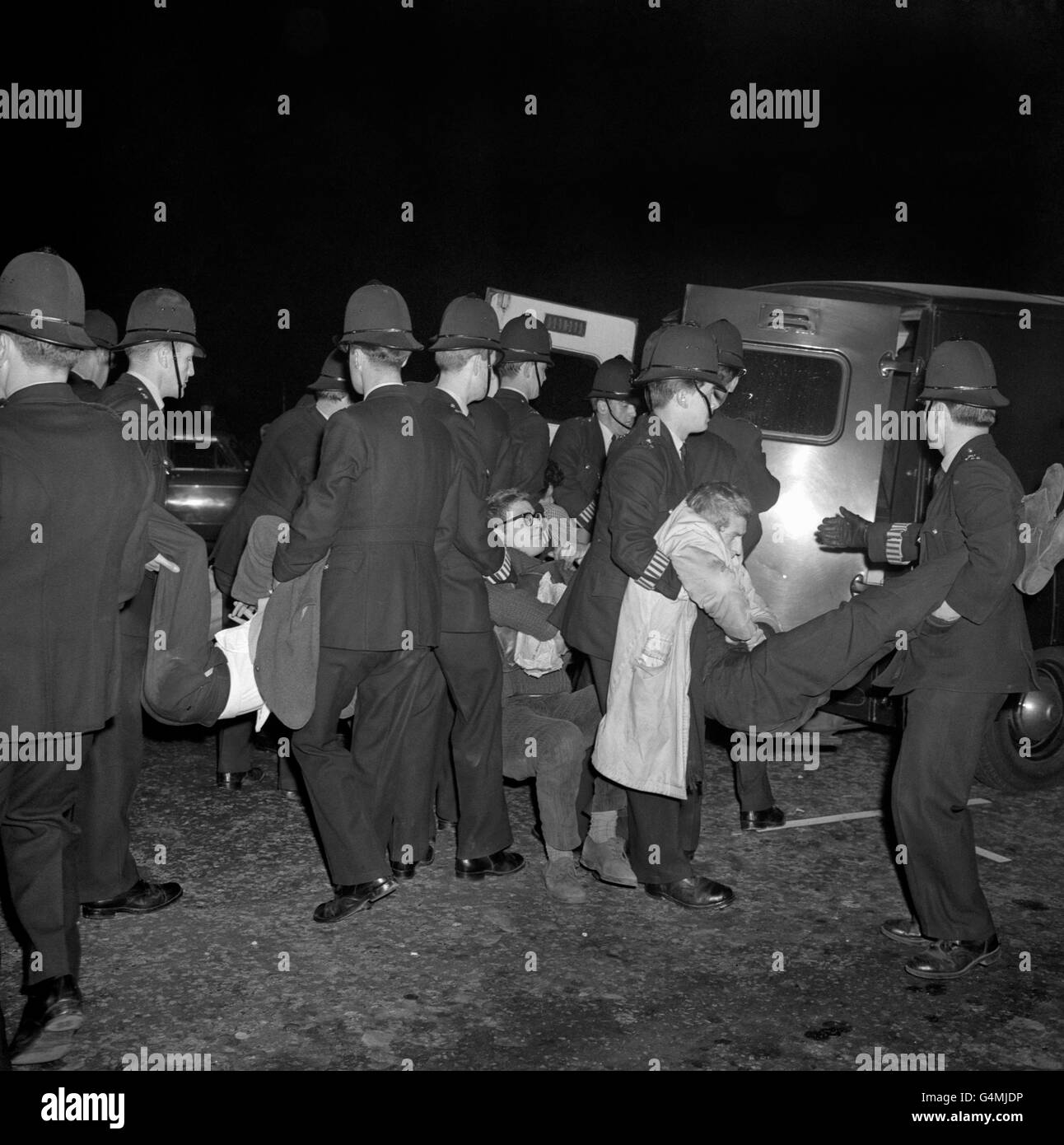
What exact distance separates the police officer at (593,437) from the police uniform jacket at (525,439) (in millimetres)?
741

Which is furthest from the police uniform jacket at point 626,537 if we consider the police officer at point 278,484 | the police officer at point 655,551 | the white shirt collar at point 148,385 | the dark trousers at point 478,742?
the white shirt collar at point 148,385

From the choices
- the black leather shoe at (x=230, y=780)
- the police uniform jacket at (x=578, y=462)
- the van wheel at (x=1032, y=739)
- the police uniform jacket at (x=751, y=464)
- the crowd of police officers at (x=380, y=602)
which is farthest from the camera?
the police uniform jacket at (x=578, y=462)

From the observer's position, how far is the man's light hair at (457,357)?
4.92 meters

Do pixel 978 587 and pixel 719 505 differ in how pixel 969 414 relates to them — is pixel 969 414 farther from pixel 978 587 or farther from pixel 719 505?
pixel 719 505

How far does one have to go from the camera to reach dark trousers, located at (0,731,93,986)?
137 inches

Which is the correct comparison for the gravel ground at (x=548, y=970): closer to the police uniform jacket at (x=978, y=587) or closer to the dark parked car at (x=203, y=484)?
the police uniform jacket at (x=978, y=587)

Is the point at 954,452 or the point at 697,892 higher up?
the point at 954,452

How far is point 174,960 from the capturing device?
13.6 feet

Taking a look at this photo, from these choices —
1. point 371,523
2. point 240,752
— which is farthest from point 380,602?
point 240,752

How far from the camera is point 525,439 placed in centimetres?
600

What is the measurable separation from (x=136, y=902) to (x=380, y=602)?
4.59ft

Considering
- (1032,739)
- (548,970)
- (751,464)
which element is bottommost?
(548,970)

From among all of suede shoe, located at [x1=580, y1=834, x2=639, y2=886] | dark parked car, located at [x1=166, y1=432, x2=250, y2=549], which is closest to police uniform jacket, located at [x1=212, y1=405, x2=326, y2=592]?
suede shoe, located at [x1=580, y1=834, x2=639, y2=886]
